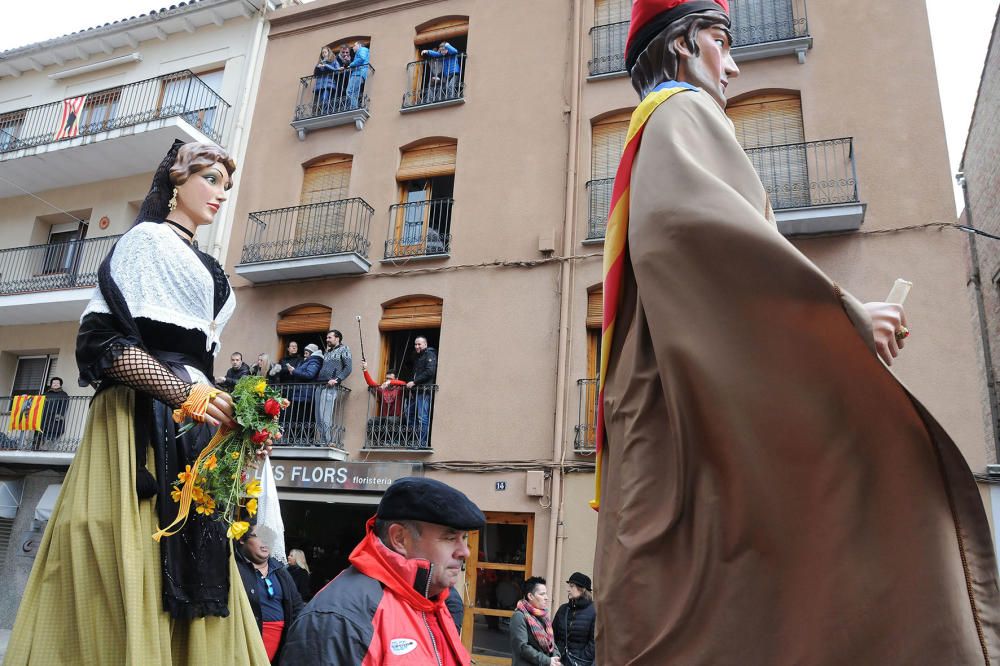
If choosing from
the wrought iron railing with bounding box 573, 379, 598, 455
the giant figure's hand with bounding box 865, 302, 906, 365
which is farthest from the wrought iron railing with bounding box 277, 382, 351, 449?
the giant figure's hand with bounding box 865, 302, 906, 365

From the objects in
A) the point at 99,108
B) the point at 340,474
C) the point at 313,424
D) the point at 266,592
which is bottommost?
the point at 266,592

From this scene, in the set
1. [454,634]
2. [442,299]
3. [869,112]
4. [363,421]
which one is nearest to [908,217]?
[869,112]

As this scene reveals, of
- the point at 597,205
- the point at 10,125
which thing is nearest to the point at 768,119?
the point at 597,205

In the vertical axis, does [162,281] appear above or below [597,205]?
below

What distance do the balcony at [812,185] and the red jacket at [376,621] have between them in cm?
973

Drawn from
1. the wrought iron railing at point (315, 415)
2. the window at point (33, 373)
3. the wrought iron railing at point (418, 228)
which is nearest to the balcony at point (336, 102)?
the wrought iron railing at point (418, 228)

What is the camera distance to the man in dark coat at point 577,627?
24.1ft

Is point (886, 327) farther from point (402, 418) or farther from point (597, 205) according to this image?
point (402, 418)

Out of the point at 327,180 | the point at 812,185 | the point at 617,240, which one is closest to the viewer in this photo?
the point at 617,240

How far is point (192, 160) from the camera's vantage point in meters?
2.88

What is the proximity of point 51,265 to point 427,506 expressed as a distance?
17353 millimetres

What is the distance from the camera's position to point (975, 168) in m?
19.1

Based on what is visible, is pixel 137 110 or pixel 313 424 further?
pixel 137 110

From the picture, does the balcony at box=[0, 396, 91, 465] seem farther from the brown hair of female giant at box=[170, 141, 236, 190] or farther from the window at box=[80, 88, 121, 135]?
the brown hair of female giant at box=[170, 141, 236, 190]
